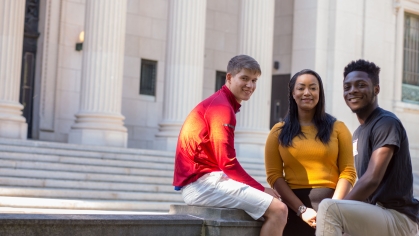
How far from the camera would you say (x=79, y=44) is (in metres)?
22.2

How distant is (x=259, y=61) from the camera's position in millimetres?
21891

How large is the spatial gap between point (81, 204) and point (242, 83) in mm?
8706

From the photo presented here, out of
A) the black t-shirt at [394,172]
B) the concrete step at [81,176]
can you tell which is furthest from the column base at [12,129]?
the black t-shirt at [394,172]

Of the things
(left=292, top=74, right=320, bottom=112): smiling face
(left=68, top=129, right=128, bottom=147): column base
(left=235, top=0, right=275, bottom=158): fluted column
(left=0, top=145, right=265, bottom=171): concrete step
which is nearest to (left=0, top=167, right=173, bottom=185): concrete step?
(left=0, top=145, right=265, bottom=171): concrete step

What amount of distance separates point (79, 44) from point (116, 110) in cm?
397

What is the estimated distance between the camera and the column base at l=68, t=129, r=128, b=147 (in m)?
18.5

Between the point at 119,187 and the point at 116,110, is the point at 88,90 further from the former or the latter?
the point at 119,187

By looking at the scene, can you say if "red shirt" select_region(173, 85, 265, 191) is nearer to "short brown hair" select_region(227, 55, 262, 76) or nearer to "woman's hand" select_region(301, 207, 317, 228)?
"short brown hair" select_region(227, 55, 262, 76)

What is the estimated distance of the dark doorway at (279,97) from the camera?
26.0 m

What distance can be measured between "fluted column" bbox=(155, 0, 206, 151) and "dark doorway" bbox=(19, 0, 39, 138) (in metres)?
4.04

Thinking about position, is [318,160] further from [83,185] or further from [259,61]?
[259,61]

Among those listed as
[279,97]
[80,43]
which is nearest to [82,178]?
[80,43]

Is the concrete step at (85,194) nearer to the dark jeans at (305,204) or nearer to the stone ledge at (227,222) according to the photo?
the stone ledge at (227,222)

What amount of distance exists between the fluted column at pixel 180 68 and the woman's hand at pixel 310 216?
1469 centimetres
